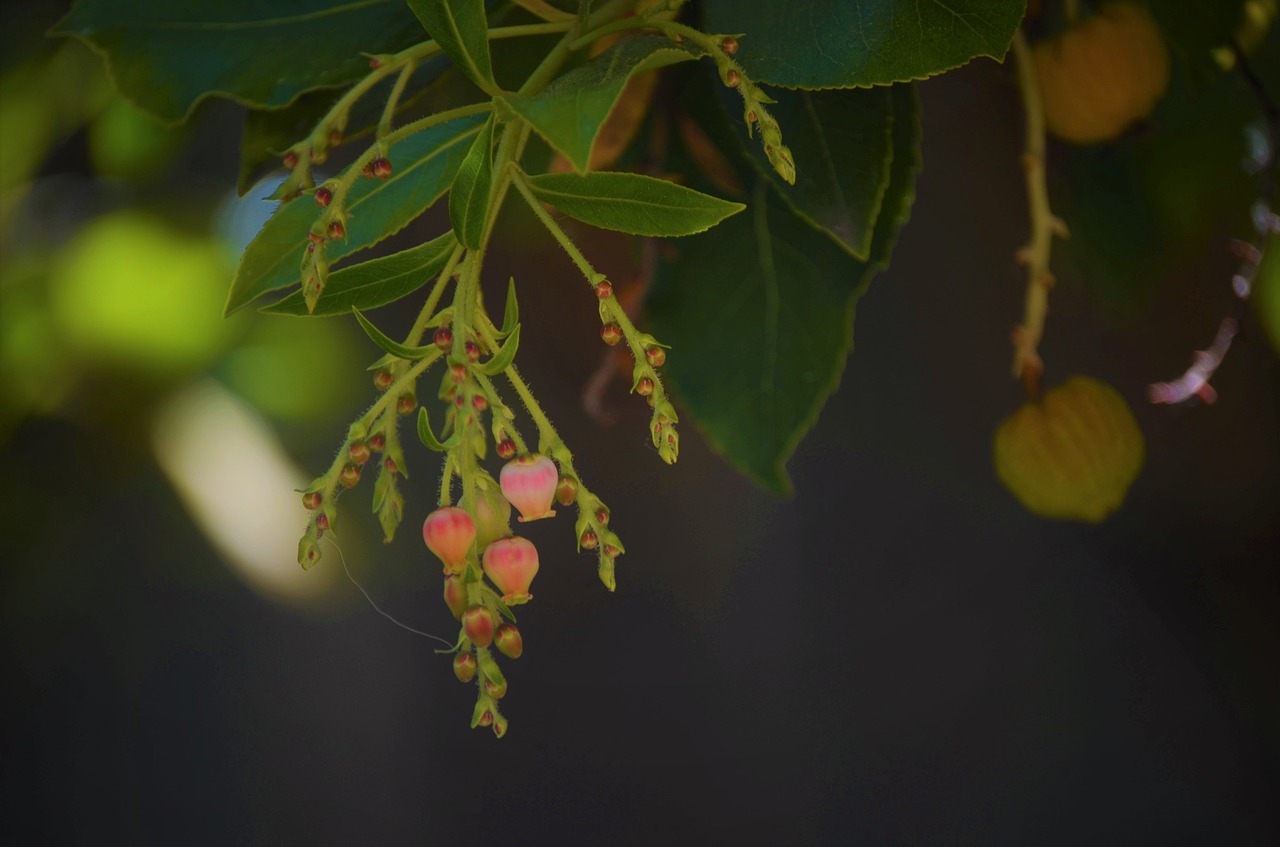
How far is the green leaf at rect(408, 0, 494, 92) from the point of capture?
0.80 ft

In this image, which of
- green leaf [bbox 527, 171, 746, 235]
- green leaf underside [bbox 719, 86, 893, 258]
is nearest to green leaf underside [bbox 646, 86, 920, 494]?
green leaf underside [bbox 719, 86, 893, 258]

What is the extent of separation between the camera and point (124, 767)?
531mm

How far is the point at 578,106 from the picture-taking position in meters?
0.21

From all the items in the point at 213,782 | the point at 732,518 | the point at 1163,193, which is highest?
the point at 1163,193

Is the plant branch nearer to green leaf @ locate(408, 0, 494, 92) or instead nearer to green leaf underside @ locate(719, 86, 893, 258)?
green leaf underside @ locate(719, 86, 893, 258)

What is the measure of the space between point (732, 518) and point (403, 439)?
0.16 metres

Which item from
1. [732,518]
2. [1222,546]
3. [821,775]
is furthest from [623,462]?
[1222,546]

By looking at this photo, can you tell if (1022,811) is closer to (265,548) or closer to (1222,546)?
(1222,546)

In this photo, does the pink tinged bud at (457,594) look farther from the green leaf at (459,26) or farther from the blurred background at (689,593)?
the blurred background at (689,593)

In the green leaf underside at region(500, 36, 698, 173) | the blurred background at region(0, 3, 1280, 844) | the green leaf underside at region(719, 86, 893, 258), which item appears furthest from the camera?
the blurred background at region(0, 3, 1280, 844)

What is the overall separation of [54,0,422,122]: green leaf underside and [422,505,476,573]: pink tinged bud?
17 centimetres

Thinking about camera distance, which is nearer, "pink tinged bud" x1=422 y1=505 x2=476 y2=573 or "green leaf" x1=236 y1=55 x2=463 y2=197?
"pink tinged bud" x1=422 y1=505 x2=476 y2=573

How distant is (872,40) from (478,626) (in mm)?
169

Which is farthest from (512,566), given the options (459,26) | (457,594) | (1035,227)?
(1035,227)
